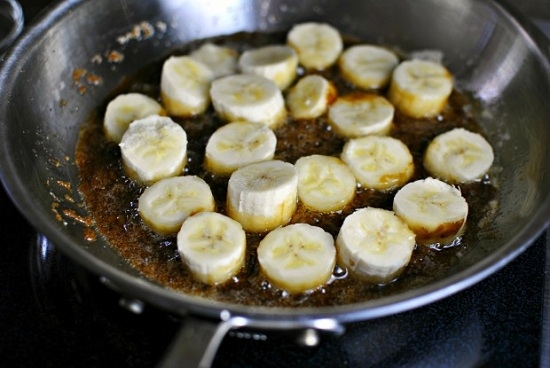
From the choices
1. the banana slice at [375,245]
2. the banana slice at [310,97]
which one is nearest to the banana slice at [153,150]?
the banana slice at [310,97]

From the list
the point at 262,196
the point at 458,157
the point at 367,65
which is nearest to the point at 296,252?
the point at 262,196

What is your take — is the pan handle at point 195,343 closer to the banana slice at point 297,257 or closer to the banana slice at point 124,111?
the banana slice at point 297,257

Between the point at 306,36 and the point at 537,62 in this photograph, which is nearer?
the point at 537,62

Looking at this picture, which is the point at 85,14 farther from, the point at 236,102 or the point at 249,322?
the point at 249,322

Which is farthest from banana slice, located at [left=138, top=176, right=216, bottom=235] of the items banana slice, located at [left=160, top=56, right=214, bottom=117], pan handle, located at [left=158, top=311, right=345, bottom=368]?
pan handle, located at [left=158, top=311, right=345, bottom=368]

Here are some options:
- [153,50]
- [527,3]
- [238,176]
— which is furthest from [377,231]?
[527,3]

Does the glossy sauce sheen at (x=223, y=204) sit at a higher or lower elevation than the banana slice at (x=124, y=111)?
lower
